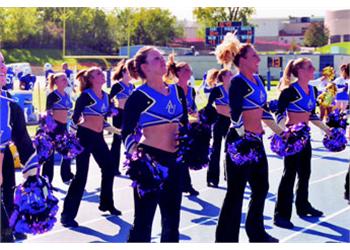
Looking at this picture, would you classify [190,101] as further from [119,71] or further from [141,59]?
[141,59]

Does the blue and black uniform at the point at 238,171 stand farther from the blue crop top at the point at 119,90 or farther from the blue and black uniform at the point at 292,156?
the blue crop top at the point at 119,90

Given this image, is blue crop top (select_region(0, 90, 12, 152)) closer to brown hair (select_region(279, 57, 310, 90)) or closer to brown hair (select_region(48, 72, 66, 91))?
brown hair (select_region(279, 57, 310, 90))

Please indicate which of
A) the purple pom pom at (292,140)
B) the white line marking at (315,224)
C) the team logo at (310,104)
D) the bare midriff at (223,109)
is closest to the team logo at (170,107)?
the purple pom pom at (292,140)

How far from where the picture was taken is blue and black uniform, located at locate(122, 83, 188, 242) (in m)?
4.38

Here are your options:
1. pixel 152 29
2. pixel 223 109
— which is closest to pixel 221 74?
pixel 223 109

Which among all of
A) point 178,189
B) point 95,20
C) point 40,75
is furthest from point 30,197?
point 40,75

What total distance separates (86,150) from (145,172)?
2070 millimetres

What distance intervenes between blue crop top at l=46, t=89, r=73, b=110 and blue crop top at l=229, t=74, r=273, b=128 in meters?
3.44

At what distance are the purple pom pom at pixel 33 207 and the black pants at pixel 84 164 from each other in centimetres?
180

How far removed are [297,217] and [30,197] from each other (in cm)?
311

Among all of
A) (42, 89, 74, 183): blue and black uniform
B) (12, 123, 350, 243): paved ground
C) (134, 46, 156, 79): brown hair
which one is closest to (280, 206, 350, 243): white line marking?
(12, 123, 350, 243): paved ground

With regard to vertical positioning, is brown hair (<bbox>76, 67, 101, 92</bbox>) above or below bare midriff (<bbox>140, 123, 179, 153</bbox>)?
above

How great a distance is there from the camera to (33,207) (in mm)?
4203

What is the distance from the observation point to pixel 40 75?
22.3 metres
